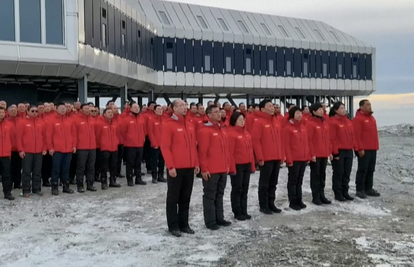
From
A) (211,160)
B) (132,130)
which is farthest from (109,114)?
(211,160)

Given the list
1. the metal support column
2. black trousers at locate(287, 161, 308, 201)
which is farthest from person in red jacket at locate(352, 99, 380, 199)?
the metal support column

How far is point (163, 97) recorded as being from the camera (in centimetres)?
3541

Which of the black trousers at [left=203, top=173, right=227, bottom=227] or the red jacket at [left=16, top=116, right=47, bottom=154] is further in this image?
the red jacket at [left=16, top=116, right=47, bottom=154]

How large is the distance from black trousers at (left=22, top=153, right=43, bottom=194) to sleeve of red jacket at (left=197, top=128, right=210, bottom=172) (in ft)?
16.1

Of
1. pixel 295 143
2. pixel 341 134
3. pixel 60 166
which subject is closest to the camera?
pixel 295 143

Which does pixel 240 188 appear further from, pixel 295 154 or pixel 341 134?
pixel 341 134

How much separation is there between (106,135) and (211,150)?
487cm

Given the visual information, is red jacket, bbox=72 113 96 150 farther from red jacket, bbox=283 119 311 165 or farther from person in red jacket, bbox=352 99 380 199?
person in red jacket, bbox=352 99 380 199

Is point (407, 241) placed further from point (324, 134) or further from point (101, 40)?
point (101, 40)

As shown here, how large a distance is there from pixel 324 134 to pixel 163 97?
25975mm

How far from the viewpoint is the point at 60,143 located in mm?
11297

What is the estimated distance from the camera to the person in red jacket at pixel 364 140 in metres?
11.0

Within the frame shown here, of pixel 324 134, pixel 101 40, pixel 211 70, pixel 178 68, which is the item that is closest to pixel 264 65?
pixel 211 70

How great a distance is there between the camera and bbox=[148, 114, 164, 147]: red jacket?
43.5 ft
